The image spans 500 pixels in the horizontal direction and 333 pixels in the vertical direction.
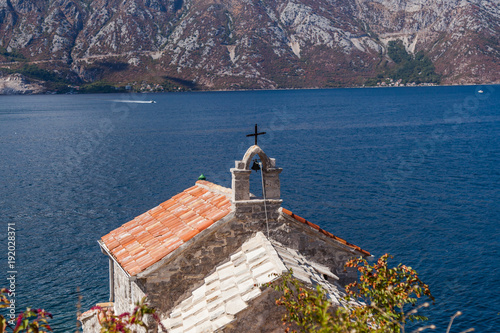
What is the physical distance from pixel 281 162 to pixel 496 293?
4609cm

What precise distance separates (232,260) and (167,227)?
143 inches

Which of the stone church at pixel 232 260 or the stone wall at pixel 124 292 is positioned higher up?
the stone church at pixel 232 260

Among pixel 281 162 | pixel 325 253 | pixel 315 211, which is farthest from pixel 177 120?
pixel 325 253

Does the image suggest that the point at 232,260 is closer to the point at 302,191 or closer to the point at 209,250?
the point at 209,250

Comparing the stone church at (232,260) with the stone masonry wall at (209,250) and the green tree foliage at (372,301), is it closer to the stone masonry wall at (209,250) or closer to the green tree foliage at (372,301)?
the stone masonry wall at (209,250)

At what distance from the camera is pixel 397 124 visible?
128625mm

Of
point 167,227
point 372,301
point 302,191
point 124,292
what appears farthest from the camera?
point 302,191

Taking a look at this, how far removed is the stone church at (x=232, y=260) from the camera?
12789mm

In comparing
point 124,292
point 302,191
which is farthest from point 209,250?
point 302,191

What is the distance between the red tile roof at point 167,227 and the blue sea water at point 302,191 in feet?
40.2

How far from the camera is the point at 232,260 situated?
15203mm

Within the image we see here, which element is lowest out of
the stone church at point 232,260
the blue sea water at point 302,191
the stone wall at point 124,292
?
the blue sea water at point 302,191

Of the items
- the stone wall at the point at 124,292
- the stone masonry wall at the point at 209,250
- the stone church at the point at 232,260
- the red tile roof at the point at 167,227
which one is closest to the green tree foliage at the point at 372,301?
the stone church at the point at 232,260

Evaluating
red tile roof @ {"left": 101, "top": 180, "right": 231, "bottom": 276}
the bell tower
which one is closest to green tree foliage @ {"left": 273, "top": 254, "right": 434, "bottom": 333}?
the bell tower
